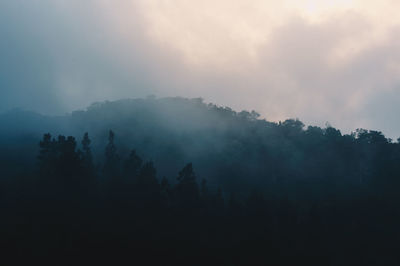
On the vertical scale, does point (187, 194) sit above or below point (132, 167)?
below

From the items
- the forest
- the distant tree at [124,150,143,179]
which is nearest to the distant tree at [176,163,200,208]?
the forest

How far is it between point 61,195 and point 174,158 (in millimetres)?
90290

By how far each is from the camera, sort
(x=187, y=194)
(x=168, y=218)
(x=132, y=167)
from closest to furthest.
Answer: (x=168, y=218)
(x=187, y=194)
(x=132, y=167)

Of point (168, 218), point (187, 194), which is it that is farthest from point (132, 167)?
point (168, 218)

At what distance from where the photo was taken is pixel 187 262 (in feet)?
262

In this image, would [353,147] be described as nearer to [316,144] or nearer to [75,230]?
[316,144]

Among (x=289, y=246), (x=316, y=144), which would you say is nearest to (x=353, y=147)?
(x=316, y=144)

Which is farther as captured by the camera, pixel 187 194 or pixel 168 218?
pixel 187 194

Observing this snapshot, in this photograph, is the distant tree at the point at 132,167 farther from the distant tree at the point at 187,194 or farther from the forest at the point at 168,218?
the distant tree at the point at 187,194

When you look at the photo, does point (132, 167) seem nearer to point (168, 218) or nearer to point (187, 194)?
point (187, 194)

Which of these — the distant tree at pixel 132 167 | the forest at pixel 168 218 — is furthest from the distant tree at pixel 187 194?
the distant tree at pixel 132 167

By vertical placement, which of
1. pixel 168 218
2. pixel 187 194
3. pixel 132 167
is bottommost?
pixel 168 218

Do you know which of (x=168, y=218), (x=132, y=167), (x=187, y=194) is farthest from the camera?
(x=132, y=167)

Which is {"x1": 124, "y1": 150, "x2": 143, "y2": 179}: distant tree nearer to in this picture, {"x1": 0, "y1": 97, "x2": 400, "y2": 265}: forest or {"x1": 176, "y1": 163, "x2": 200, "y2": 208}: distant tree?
{"x1": 0, "y1": 97, "x2": 400, "y2": 265}: forest
